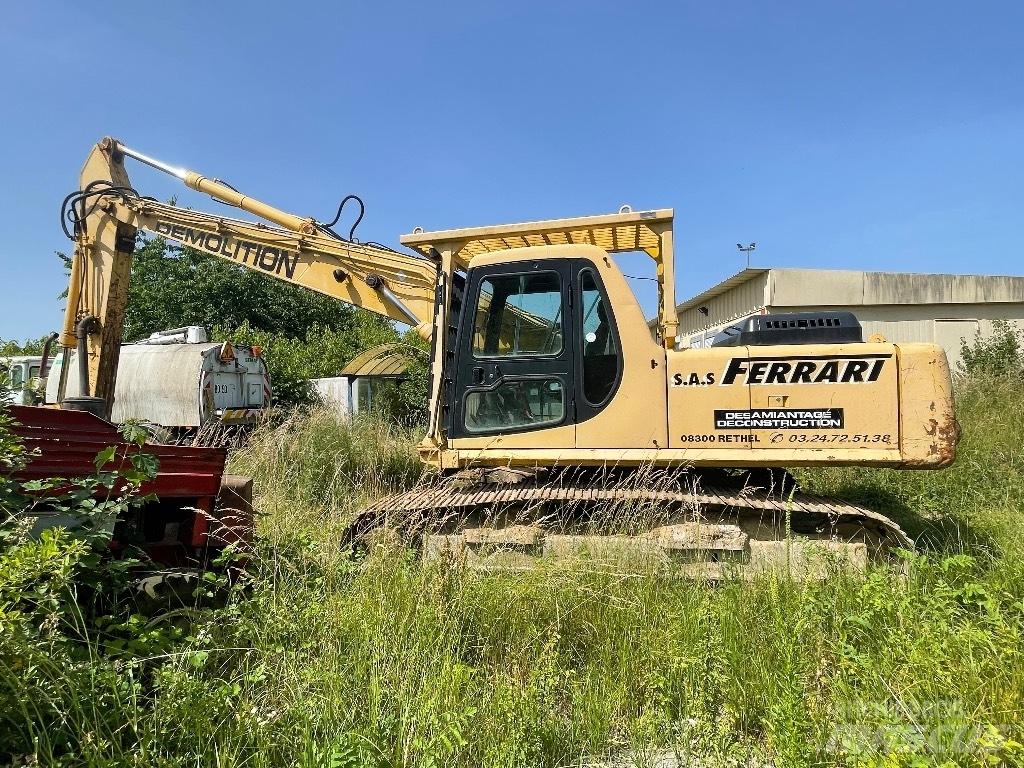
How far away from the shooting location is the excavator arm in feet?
22.1

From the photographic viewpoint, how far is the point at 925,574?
3.90m

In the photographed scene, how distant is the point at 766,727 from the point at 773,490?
2.30m

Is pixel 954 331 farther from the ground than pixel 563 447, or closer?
farther from the ground

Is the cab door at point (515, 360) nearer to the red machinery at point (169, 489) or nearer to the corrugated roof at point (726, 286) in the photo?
the red machinery at point (169, 489)

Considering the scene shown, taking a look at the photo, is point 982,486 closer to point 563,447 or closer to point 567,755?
point 563,447

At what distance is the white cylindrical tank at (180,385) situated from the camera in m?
11.1

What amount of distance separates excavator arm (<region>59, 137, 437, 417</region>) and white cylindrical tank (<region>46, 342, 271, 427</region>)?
13.0 feet

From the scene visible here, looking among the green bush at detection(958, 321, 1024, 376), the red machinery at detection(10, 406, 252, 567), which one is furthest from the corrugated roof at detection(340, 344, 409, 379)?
the green bush at detection(958, 321, 1024, 376)

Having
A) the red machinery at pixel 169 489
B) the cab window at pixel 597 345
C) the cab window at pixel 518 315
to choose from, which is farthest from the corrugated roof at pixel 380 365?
the red machinery at pixel 169 489

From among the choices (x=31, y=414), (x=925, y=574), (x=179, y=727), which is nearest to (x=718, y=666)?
(x=925, y=574)

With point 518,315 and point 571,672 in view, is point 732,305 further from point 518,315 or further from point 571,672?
point 571,672

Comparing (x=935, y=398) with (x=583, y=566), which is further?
(x=935, y=398)

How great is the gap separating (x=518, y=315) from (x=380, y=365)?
10442 millimetres

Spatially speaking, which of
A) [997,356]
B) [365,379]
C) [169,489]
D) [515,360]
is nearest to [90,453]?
[169,489]
